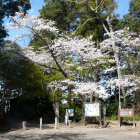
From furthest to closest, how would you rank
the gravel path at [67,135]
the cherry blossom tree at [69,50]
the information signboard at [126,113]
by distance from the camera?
the information signboard at [126,113]
the cherry blossom tree at [69,50]
the gravel path at [67,135]

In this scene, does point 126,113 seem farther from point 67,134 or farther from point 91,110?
point 67,134

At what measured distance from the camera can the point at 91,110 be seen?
13914 mm

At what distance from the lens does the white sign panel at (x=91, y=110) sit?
1378cm

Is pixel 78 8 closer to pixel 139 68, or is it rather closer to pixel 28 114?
pixel 139 68

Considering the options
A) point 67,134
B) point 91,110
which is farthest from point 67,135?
point 91,110

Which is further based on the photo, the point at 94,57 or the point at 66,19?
the point at 66,19

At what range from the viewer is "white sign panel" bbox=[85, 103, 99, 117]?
1378 centimetres

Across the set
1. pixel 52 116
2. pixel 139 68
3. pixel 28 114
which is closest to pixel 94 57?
pixel 139 68

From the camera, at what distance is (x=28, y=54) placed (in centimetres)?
1505

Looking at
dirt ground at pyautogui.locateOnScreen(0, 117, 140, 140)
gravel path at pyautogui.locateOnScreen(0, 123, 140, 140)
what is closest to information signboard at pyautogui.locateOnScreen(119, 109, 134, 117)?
dirt ground at pyautogui.locateOnScreen(0, 117, 140, 140)

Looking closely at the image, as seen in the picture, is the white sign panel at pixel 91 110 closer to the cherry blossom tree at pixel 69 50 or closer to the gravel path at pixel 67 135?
the cherry blossom tree at pixel 69 50

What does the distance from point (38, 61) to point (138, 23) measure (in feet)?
31.3

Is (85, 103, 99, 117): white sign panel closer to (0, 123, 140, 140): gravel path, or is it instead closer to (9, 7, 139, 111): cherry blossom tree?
(9, 7, 139, 111): cherry blossom tree

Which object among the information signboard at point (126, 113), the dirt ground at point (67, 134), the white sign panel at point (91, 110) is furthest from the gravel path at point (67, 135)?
the white sign panel at point (91, 110)
